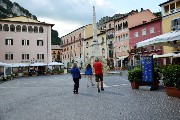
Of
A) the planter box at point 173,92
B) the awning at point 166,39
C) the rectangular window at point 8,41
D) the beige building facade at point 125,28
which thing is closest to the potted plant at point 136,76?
the awning at point 166,39

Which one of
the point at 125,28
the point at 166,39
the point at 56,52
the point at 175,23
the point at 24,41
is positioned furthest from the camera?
the point at 56,52

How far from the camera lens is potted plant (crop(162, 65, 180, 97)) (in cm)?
1040

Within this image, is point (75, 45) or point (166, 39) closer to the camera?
point (166, 39)

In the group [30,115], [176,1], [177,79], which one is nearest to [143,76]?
[177,79]

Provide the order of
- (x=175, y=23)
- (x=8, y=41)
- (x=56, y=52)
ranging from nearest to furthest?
(x=175, y=23) < (x=8, y=41) < (x=56, y=52)

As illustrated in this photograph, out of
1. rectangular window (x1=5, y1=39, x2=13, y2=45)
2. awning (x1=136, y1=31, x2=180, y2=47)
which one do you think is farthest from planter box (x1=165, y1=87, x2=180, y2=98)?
rectangular window (x1=5, y1=39, x2=13, y2=45)

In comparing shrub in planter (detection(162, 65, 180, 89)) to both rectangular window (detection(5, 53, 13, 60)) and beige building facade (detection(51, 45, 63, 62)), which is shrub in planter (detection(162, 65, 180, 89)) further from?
beige building facade (detection(51, 45, 63, 62))

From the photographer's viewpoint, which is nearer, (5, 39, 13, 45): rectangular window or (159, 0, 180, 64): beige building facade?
(159, 0, 180, 64): beige building facade

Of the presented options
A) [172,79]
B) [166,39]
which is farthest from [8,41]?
[172,79]

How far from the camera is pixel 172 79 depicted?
1077cm

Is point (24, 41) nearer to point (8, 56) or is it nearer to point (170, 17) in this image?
point (8, 56)

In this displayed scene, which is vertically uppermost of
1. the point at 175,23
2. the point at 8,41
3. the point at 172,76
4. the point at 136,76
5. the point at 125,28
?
the point at 125,28

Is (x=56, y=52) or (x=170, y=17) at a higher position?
(x=170, y=17)

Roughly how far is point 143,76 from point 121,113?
21.1 ft
